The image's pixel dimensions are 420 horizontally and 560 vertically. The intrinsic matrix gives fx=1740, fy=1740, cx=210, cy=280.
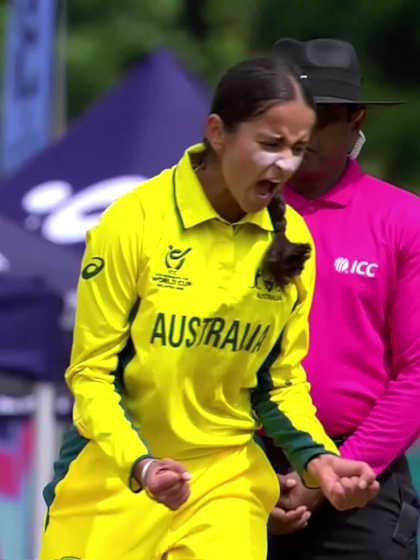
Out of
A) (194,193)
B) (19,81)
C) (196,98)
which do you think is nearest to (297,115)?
(194,193)

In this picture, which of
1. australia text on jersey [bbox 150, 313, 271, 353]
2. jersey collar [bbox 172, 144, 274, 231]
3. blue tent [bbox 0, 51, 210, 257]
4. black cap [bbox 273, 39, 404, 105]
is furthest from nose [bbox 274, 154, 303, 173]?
blue tent [bbox 0, 51, 210, 257]

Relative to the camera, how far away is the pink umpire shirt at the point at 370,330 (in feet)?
14.0

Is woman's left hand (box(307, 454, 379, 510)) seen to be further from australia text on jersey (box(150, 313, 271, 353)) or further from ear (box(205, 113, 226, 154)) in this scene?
ear (box(205, 113, 226, 154))

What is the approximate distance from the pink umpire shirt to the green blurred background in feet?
57.9

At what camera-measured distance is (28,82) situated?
1475 centimetres

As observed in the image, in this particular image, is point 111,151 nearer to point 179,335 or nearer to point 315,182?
point 315,182

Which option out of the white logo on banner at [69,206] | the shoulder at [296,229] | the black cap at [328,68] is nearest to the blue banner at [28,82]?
the white logo on banner at [69,206]

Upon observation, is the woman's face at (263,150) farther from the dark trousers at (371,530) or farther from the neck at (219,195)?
the dark trousers at (371,530)

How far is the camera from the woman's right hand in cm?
348

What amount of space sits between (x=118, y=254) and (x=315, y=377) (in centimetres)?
82

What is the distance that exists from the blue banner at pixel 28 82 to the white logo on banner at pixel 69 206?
326 cm

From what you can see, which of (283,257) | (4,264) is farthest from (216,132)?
(4,264)

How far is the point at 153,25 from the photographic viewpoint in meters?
31.3

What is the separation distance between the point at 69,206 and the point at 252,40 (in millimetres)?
15932
